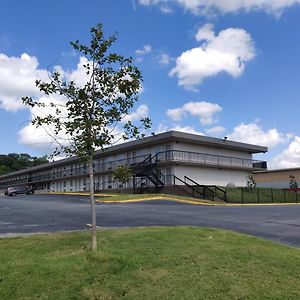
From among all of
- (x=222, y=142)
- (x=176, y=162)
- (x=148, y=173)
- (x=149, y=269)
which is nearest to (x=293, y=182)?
(x=222, y=142)

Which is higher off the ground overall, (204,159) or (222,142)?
(222,142)

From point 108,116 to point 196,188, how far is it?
1225 inches

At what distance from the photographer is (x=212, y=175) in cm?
4653

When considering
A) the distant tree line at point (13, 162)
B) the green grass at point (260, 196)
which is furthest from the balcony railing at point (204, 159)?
the distant tree line at point (13, 162)

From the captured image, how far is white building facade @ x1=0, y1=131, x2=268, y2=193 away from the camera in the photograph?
4206 cm

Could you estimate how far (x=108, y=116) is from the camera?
9.41m

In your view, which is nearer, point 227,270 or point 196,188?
point 227,270

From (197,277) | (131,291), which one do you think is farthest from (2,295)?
(197,277)

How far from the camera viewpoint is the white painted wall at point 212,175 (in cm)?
4300

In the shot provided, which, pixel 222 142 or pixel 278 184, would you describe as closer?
pixel 222 142

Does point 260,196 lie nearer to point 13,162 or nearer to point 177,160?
point 177,160

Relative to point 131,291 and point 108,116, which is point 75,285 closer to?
point 131,291

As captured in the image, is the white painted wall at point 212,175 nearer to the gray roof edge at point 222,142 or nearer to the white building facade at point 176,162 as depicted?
the white building facade at point 176,162

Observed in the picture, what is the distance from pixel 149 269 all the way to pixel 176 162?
110 ft
